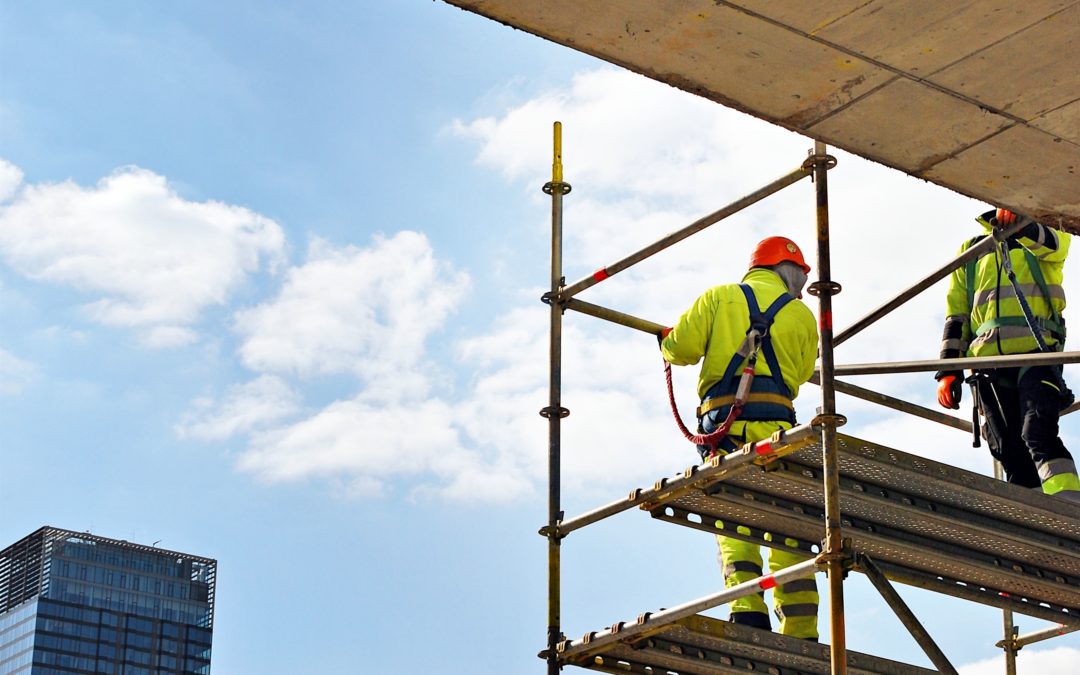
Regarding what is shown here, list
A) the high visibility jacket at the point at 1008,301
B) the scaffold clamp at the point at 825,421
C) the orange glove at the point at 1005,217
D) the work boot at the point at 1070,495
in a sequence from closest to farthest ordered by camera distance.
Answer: the scaffold clamp at the point at 825,421, the orange glove at the point at 1005,217, the work boot at the point at 1070,495, the high visibility jacket at the point at 1008,301

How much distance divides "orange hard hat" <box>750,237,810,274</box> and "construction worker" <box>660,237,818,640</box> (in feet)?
0.88

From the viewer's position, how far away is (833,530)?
7016 mm

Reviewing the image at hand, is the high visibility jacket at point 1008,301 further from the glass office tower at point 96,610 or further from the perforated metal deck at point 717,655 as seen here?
the glass office tower at point 96,610

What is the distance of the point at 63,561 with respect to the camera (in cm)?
14450

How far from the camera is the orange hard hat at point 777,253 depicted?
930cm

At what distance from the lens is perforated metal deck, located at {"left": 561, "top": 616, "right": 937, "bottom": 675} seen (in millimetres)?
7840

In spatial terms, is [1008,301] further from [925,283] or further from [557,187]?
[557,187]

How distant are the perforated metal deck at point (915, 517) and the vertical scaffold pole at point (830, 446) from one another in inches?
5.9

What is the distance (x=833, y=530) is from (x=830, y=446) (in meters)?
0.35

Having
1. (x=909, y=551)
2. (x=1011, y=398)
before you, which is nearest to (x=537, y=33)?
(x=909, y=551)

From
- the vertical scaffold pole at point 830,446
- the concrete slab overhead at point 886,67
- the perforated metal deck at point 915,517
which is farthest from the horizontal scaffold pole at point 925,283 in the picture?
the concrete slab overhead at point 886,67

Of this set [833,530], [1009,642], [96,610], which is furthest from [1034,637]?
[96,610]

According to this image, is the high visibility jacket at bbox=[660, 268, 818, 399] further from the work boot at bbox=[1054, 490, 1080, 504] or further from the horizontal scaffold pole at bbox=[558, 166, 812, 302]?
the work boot at bbox=[1054, 490, 1080, 504]

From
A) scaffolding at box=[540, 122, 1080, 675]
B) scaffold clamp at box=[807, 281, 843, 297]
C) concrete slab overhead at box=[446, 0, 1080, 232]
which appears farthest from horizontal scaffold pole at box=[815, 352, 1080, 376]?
concrete slab overhead at box=[446, 0, 1080, 232]
